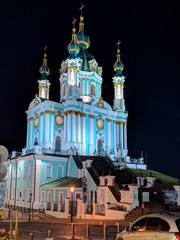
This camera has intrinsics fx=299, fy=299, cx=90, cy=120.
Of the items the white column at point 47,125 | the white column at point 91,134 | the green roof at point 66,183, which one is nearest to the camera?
the green roof at point 66,183

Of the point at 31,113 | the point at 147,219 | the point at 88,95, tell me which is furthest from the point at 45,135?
the point at 147,219

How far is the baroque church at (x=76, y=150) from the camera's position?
27672mm

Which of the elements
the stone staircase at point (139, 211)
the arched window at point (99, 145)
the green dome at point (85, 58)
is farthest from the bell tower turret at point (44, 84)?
the stone staircase at point (139, 211)

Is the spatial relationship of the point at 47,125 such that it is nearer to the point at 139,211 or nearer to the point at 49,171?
the point at 49,171

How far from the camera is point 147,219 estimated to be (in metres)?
10.3

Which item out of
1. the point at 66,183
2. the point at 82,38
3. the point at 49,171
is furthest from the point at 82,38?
the point at 66,183

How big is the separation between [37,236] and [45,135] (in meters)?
27.6

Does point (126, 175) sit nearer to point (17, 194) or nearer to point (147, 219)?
point (17, 194)

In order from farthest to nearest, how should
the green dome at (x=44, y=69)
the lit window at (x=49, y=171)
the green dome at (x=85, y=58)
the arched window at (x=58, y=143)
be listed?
the green dome at (x=44, y=69)
the green dome at (x=85, y=58)
the arched window at (x=58, y=143)
the lit window at (x=49, y=171)

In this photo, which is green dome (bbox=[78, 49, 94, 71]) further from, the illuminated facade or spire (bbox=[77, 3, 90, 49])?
spire (bbox=[77, 3, 90, 49])

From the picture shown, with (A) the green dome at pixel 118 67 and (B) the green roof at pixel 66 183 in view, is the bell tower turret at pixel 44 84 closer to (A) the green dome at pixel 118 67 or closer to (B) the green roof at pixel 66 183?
(A) the green dome at pixel 118 67

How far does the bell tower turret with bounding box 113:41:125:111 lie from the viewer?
50.3 meters

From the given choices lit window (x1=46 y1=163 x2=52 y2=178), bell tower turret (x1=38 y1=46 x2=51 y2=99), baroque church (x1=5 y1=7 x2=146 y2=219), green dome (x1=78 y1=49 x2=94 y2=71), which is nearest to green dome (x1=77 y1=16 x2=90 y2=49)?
baroque church (x1=5 y1=7 x2=146 y2=219)

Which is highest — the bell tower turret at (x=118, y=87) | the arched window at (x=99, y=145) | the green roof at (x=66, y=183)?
the bell tower turret at (x=118, y=87)
